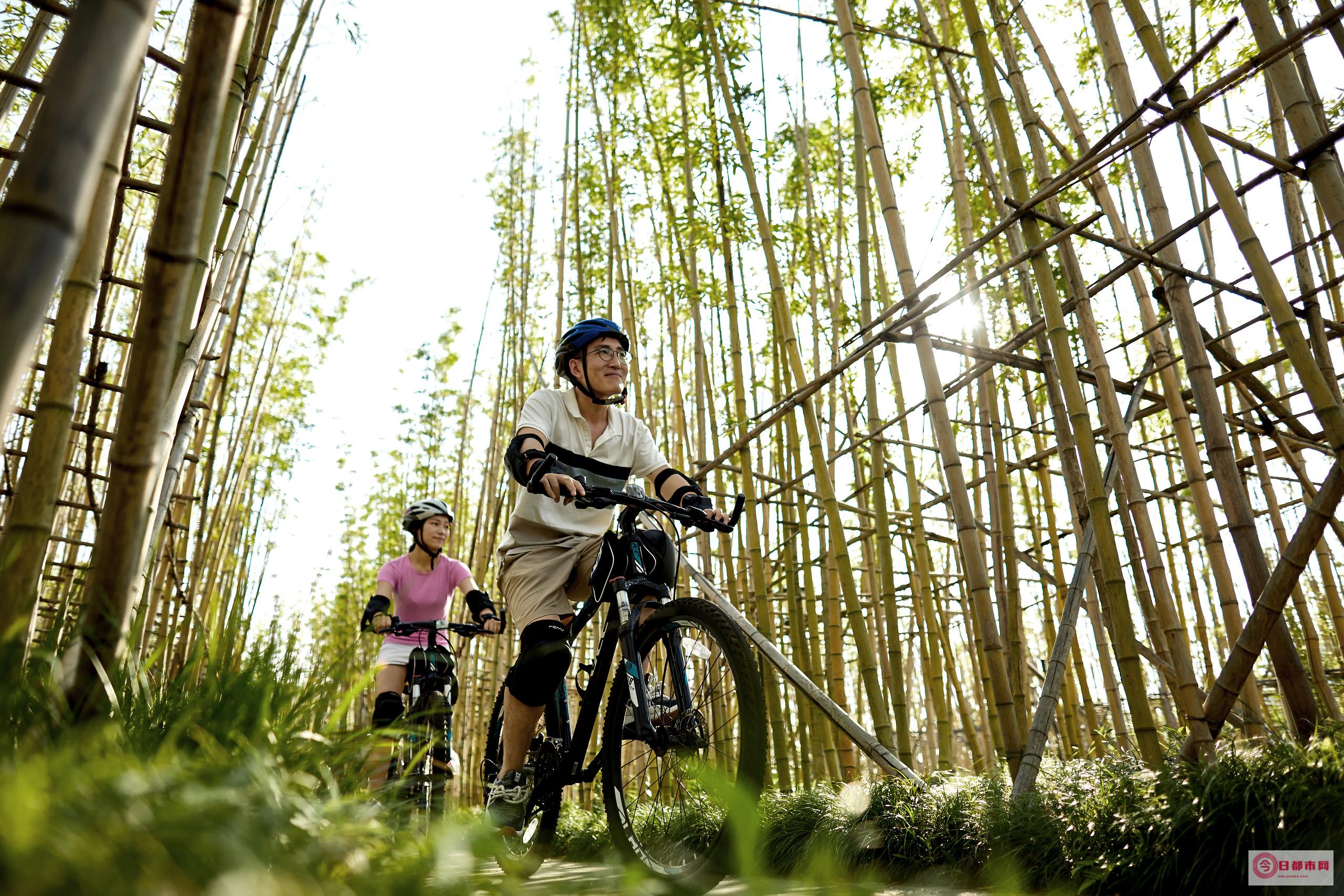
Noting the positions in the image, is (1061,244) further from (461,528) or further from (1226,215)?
(461,528)

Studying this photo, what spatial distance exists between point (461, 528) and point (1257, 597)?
29.5 feet

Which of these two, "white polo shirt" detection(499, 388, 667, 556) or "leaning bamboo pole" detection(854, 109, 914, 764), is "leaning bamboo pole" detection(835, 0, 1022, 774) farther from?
"white polo shirt" detection(499, 388, 667, 556)

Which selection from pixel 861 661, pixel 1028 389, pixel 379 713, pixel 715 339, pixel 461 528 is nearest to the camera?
pixel 861 661

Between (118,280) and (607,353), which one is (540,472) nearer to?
(607,353)

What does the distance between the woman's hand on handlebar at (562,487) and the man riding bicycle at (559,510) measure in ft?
0.06

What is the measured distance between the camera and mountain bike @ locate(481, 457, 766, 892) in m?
1.67

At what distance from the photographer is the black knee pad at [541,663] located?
2244 millimetres

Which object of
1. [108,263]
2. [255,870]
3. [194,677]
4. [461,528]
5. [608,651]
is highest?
[461,528]

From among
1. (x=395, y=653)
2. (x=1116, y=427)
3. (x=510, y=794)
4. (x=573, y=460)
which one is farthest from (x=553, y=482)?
(x=395, y=653)

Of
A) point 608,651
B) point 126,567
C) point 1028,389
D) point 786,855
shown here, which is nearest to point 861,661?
point 786,855

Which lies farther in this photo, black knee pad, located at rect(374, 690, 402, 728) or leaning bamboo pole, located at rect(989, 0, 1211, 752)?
black knee pad, located at rect(374, 690, 402, 728)

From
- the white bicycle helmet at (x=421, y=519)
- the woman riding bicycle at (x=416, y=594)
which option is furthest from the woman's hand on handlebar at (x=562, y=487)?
the white bicycle helmet at (x=421, y=519)

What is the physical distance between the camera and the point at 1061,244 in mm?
2404

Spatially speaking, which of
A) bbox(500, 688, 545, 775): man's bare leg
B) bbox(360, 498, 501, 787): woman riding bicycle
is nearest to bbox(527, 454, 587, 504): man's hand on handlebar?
bbox(500, 688, 545, 775): man's bare leg
